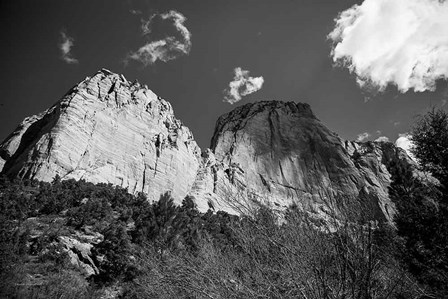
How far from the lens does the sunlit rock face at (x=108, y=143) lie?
4369cm

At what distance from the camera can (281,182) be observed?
2739 inches

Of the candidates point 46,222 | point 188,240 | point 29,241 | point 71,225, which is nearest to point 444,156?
point 188,240

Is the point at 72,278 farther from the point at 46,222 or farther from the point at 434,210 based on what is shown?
the point at 434,210

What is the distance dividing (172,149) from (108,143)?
13.3 meters

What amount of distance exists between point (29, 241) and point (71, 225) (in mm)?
4149

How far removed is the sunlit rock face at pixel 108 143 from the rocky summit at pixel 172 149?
18 centimetres

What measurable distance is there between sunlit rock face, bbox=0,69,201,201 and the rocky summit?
0.58ft

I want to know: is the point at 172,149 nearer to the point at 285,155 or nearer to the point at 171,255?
the point at 285,155

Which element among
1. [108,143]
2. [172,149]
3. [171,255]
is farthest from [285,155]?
[171,255]

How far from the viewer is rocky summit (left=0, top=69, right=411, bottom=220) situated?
152 feet

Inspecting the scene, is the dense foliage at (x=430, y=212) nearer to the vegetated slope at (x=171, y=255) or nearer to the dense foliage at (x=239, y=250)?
the dense foliage at (x=239, y=250)

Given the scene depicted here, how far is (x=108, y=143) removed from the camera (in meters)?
51.6

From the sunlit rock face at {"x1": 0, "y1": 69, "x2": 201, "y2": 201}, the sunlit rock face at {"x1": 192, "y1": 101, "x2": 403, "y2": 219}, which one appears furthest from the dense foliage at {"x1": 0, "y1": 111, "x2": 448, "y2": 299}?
the sunlit rock face at {"x1": 192, "y1": 101, "x2": 403, "y2": 219}

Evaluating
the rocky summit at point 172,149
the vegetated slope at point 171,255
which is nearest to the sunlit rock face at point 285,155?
the rocky summit at point 172,149
